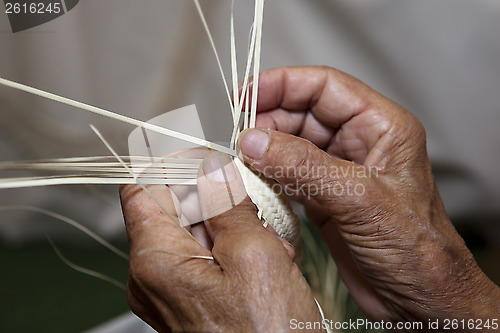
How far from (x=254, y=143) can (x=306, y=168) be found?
8 cm

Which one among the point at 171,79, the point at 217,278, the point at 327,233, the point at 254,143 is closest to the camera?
the point at 217,278

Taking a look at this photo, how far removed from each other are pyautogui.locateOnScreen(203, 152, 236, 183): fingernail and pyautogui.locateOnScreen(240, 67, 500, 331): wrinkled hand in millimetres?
39

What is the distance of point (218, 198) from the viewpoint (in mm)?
583

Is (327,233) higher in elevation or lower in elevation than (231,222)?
lower

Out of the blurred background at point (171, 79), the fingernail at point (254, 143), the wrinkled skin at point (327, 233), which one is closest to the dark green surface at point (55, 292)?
the blurred background at point (171, 79)

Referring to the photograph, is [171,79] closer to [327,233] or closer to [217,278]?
[327,233]

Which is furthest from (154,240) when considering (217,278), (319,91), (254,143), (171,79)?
(171,79)

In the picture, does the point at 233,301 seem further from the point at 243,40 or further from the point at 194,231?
the point at 243,40

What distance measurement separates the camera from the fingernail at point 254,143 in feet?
1.95

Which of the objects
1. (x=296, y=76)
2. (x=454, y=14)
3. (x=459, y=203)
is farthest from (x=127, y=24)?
(x=459, y=203)

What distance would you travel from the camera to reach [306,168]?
23.1 inches

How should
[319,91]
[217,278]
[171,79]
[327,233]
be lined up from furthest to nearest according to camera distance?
1. [171,79]
2. [327,233]
3. [319,91]
4. [217,278]

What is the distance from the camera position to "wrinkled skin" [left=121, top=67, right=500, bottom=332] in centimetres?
49

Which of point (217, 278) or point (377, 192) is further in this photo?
point (377, 192)
